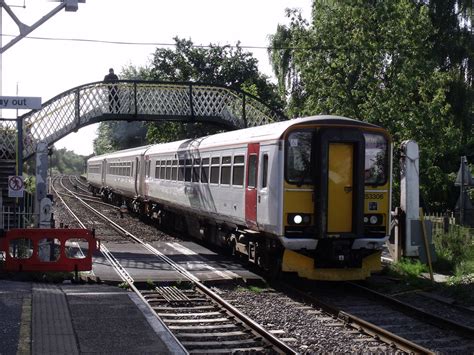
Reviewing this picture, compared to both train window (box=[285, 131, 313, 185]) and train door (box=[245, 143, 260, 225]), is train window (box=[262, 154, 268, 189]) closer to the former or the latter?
train door (box=[245, 143, 260, 225])

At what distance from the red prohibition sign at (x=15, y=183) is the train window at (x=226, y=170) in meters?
4.17

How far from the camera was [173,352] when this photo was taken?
7461 millimetres

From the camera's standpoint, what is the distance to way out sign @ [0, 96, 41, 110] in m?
13.4

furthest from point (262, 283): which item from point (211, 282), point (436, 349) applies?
point (436, 349)

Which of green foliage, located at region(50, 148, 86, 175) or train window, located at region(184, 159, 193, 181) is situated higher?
green foliage, located at region(50, 148, 86, 175)

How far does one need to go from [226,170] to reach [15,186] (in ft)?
14.2

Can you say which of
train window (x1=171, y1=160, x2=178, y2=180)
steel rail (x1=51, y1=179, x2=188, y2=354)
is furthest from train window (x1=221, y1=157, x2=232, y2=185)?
train window (x1=171, y1=160, x2=178, y2=180)

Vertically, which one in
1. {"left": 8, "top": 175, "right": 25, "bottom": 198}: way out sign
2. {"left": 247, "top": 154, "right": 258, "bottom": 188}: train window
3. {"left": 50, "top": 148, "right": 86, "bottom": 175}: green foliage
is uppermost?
{"left": 50, "top": 148, "right": 86, "bottom": 175}: green foliage

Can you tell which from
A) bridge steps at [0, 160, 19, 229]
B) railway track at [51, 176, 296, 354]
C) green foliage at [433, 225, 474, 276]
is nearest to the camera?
railway track at [51, 176, 296, 354]

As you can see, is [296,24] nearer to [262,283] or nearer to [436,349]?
[262,283]

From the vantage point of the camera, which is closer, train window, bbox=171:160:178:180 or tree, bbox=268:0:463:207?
train window, bbox=171:160:178:180

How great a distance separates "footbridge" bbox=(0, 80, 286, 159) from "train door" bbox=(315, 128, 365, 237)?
11.5 meters

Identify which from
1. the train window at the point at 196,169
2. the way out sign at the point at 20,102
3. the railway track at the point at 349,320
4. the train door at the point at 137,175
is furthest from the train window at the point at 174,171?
the railway track at the point at 349,320

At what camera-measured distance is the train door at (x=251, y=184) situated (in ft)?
41.3
